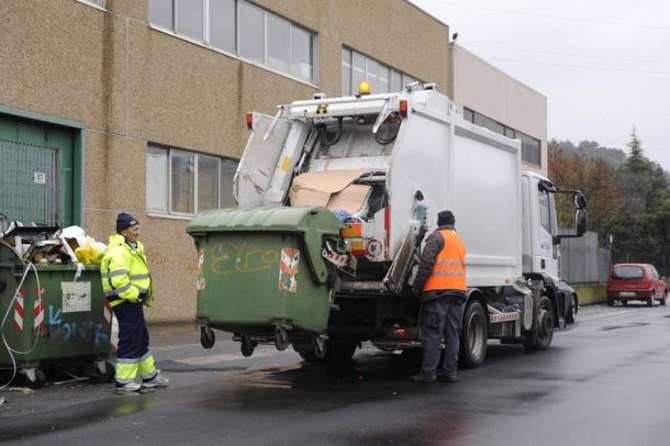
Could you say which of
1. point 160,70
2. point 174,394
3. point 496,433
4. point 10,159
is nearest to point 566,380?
point 496,433

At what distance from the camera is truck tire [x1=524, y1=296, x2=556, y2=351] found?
13289 mm

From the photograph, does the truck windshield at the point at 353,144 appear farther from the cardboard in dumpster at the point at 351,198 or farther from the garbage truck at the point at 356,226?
the cardboard in dumpster at the point at 351,198

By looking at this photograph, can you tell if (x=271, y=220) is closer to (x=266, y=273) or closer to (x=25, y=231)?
(x=266, y=273)

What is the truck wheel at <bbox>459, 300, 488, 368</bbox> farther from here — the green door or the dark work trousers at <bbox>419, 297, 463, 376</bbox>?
the green door

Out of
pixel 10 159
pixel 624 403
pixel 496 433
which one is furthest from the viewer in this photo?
pixel 10 159

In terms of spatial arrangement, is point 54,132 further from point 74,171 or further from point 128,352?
point 128,352

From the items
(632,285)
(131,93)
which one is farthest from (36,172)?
(632,285)

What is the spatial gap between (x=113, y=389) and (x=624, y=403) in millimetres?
5023

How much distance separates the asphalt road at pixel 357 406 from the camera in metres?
6.77

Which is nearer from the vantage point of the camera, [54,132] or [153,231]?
[54,132]

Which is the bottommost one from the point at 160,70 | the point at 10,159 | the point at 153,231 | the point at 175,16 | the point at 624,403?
the point at 624,403

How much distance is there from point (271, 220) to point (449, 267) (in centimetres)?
227

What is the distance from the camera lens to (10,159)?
13.8m

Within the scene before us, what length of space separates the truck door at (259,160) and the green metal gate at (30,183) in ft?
17.0
